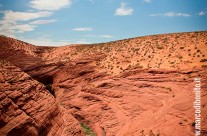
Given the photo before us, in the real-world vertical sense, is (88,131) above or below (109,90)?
below

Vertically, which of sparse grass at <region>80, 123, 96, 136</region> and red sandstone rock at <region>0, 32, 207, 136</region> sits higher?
red sandstone rock at <region>0, 32, 207, 136</region>

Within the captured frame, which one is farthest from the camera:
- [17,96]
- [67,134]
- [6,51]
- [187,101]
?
[6,51]

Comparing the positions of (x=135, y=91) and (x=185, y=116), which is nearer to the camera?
(x=185, y=116)

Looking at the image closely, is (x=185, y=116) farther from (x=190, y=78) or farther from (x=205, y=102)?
(x=190, y=78)

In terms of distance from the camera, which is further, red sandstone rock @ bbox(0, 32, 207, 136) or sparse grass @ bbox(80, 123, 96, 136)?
sparse grass @ bbox(80, 123, 96, 136)

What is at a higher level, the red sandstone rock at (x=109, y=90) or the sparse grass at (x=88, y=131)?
the red sandstone rock at (x=109, y=90)

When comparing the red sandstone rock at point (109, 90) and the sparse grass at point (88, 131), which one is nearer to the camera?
the red sandstone rock at point (109, 90)

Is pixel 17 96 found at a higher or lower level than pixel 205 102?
higher

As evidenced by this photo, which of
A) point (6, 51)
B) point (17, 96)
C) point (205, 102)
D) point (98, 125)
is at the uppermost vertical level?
Answer: point (6, 51)

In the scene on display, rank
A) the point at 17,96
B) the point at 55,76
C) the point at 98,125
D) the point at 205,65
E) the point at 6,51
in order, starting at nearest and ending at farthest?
1. the point at 17,96
2. the point at 98,125
3. the point at 205,65
4. the point at 55,76
5. the point at 6,51

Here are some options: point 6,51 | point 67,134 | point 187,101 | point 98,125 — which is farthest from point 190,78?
point 6,51

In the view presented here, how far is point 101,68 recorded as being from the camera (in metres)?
28.6

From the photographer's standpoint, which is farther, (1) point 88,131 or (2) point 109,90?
(2) point 109,90

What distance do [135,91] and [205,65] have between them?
22.5ft
